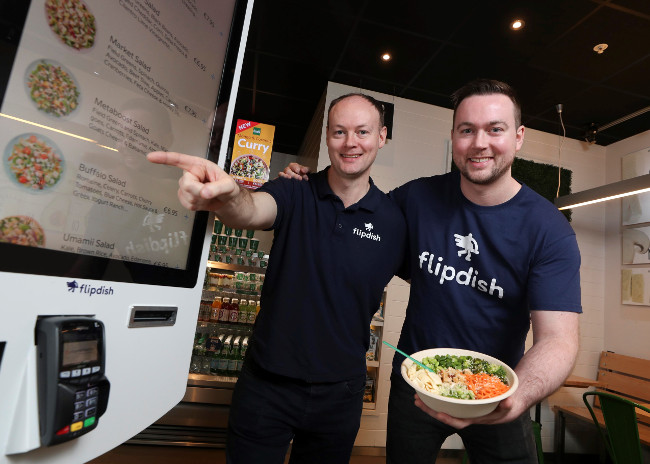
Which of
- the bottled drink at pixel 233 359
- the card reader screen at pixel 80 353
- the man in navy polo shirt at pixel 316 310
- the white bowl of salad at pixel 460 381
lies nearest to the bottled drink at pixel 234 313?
the bottled drink at pixel 233 359

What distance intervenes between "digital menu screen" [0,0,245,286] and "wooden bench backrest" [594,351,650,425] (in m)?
4.76

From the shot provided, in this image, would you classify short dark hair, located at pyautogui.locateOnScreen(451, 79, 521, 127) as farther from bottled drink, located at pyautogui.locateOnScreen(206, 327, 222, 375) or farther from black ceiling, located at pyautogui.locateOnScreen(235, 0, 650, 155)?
bottled drink, located at pyautogui.locateOnScreen(206, 327, 222, 375)

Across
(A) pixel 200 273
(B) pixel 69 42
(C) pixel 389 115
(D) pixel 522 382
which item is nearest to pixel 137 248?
(A) pixel 200 273

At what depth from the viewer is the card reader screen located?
0.52 metres

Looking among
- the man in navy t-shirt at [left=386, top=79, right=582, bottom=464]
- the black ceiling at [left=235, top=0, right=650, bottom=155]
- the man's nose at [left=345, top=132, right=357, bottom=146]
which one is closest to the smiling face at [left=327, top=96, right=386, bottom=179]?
the man's nose at [left=345, top=132, right=357, bottom=146]

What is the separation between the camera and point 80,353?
54 cm

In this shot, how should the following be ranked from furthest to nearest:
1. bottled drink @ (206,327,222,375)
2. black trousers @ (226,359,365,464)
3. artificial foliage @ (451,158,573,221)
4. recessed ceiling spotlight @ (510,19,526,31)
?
artificial foliage @ (451,158,573,221) < bottled drink @ (206,327,222,375) < recessed ceiling spotlight @ (510,19,526,31) < black trousers @ (226,359,365,464)

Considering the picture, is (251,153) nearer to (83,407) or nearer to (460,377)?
(460,377)

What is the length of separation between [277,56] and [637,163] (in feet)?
14.1

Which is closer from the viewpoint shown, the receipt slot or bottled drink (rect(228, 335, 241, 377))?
the receipt slot

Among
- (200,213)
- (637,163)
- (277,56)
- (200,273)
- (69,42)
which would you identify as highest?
(277,56)

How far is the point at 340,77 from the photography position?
161 inches

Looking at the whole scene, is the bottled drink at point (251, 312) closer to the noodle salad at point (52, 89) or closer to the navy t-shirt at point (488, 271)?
the navy t-shirt at point (488, 271)

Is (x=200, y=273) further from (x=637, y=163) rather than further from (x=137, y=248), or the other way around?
(x=637, y=163)
